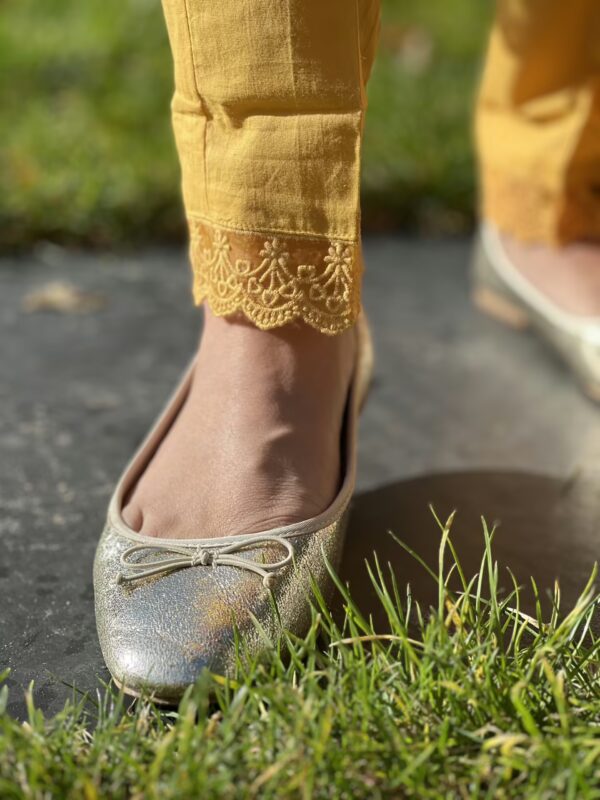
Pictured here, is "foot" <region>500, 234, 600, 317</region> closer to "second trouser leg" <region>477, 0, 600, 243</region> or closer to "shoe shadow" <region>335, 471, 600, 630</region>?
"second trouser leg" <region>477, 0, 600, 243</region>

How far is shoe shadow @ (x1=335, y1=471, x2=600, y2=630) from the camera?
1099mm

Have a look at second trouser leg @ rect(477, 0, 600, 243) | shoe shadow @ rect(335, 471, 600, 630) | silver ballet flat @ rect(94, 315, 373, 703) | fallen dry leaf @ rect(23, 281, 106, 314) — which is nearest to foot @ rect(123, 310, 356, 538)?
silver ballet flat @ rect(94, 315, 373, 703)

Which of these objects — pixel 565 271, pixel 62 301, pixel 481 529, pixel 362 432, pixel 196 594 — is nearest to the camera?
pixel 196 594

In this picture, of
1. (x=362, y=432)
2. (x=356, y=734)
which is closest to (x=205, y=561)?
(x=356, y=734)

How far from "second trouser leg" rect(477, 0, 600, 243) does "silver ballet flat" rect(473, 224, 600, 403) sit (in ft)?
0.23

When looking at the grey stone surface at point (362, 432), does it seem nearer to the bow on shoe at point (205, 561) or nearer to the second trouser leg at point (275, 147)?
the bow on shoe at point (205, 561)

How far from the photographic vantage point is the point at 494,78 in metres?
1.79

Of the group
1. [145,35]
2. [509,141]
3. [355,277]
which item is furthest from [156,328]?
[145,35]

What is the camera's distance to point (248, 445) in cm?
105

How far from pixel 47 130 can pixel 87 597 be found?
1.92 meters

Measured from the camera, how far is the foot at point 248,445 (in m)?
1.02

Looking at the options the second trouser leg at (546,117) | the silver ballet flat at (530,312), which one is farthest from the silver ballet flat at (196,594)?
the second trouser leg at (546,117)

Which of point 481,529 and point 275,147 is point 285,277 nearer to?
point 275,147

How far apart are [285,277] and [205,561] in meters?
0.32
